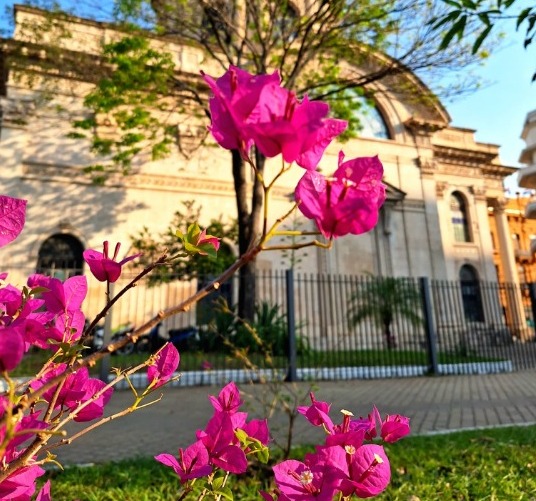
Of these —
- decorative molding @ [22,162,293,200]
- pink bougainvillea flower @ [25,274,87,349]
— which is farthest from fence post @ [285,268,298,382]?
pink bougainvillea flower @ [25,274,87,349]

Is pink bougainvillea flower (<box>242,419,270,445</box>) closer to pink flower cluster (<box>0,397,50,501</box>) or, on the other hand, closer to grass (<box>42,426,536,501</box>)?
pink flower cluster (<box>0,397,50,501</box>)

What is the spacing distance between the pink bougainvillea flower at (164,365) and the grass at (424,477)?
1.89m

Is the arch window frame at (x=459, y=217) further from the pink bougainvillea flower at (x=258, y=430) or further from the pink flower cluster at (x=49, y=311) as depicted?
the pink flower cluster at (x=49, y=311)

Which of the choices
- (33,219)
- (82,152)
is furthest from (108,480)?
(82,152)

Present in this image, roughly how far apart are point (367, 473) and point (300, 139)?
2.39 ft

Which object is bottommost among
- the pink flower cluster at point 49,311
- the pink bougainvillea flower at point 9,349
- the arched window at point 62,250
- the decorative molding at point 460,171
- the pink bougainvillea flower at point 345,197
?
the pink bougainvillea flower at point 9,349

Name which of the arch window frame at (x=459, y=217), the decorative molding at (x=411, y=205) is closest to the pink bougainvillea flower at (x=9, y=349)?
the decorative molding at (x=411, y=205)

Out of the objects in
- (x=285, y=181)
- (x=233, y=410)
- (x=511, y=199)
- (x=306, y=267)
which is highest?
(x=511, y=199)

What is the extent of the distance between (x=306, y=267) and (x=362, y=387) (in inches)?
393

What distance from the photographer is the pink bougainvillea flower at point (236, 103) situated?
68 centimetres

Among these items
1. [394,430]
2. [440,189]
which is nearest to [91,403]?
[394,430]

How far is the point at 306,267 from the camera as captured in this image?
1844 centimetres

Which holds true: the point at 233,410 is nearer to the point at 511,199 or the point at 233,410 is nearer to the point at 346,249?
the point at 346,249

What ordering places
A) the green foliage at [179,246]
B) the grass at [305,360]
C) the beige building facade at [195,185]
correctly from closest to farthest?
the grass at [305,360] < the green foliage at [179,246] < the beige building facade at [195,185]
